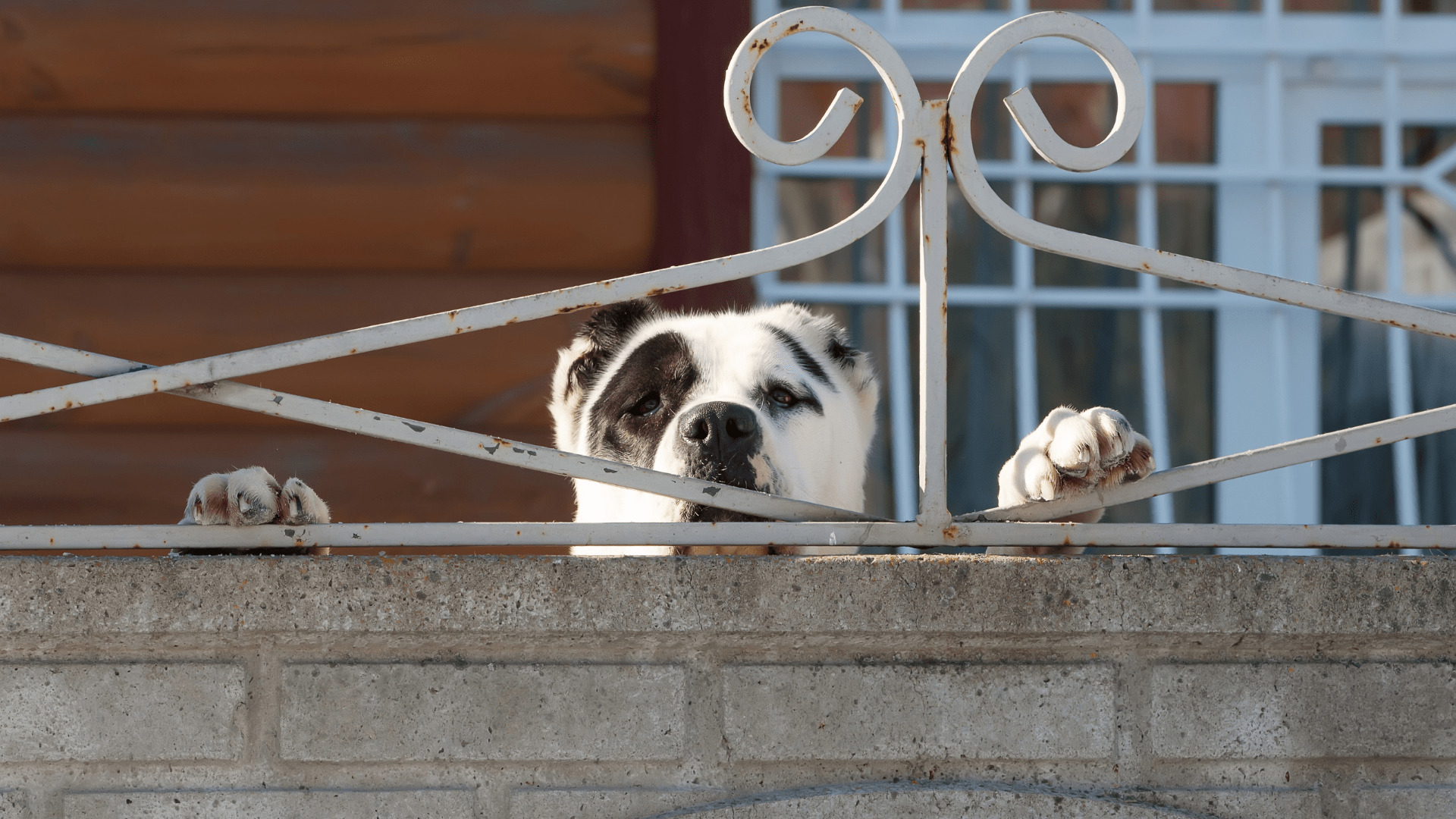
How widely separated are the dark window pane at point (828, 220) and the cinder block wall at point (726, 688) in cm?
245

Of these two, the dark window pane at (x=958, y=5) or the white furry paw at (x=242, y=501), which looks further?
the dark window pane at (x=958, y=5)

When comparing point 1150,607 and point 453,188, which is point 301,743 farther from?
point 453,188

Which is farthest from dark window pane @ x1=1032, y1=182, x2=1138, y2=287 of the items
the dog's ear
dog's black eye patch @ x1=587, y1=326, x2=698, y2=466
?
dog's black eye patch @ x1=587, y1=326, x2=698, y2=466

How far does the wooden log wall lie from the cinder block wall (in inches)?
75.8

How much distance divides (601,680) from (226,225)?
8.45ft

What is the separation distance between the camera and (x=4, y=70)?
10.8 ft

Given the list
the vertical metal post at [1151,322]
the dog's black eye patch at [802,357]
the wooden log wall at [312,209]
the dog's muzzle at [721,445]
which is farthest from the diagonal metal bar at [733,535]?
the vertical metal post at [1151,322]

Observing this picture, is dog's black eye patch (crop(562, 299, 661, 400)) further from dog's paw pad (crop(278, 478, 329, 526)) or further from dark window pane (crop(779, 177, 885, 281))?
dark window pane (crop(779, 177, 885, 281))

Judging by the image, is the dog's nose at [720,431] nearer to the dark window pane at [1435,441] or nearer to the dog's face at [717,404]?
the dog's face at [717,404]

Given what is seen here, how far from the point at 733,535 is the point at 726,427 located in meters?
0.48

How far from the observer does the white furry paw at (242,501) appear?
147cm

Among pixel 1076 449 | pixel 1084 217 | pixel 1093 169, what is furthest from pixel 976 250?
pixel 1093 169

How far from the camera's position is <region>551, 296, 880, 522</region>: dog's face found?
192cm

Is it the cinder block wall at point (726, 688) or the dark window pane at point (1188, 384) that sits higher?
the dark window pane at point (1188, 384)
